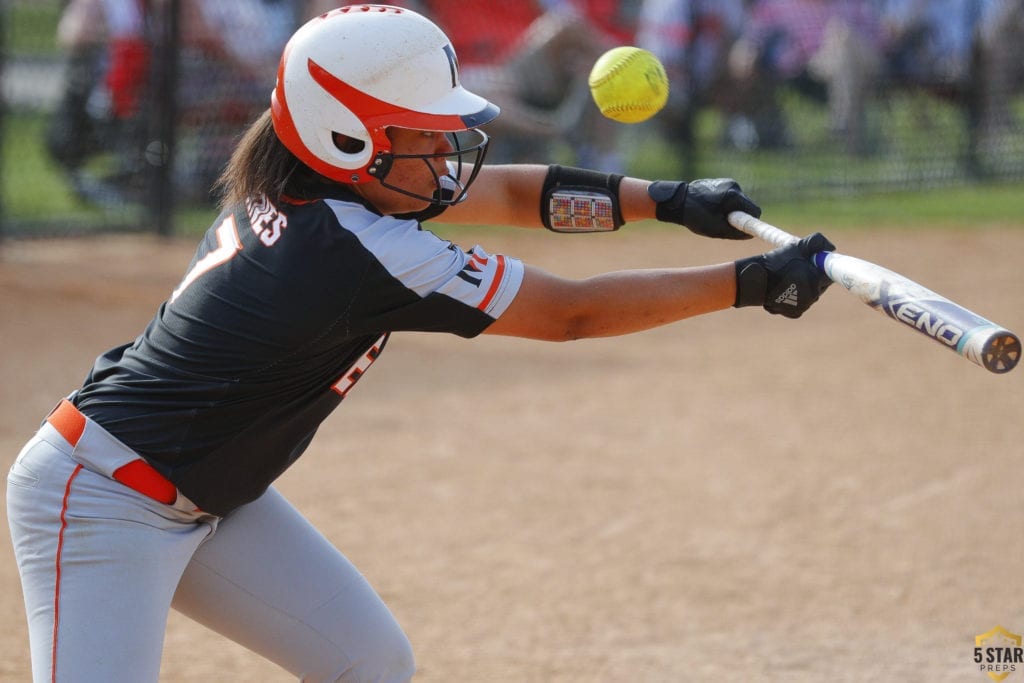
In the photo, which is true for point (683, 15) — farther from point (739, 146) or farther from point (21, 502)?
point (21, 502)

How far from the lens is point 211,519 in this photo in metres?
3.04

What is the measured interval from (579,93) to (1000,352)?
10191mm

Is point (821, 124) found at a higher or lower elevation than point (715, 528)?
higher

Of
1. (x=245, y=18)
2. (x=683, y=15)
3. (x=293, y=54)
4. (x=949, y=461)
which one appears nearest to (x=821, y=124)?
(x=683, y=15)

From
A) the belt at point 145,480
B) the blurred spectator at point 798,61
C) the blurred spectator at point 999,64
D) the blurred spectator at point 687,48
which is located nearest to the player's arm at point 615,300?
the belt at point 145,480

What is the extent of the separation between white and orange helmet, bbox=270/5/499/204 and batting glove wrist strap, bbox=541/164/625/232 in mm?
647

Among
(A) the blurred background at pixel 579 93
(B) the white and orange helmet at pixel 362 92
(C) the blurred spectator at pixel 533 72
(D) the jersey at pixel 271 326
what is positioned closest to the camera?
(D) the jersey at pixel 271 326

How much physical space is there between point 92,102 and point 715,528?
24.3ft

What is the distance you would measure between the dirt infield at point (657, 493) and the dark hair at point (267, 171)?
1960 mm

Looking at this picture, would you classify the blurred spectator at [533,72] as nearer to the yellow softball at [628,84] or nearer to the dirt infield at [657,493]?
the dirt infield at [657,493]

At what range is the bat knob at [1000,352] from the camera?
254cm

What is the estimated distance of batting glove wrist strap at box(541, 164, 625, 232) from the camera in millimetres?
3559

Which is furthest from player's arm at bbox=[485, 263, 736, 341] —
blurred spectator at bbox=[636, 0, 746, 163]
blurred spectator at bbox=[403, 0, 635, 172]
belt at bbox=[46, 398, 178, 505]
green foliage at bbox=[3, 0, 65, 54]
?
blurred spectator at bbox=[636, 0, 746, 163]

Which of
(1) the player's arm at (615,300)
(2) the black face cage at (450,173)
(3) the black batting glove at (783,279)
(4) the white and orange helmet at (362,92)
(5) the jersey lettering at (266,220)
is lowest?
(1) the player's arm at (615,300)
